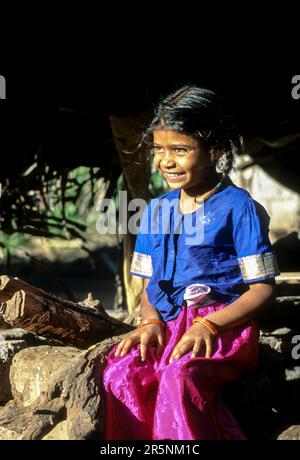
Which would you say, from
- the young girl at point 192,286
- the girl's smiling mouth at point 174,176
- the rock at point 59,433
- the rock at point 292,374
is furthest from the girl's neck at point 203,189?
the rock at point 59,433

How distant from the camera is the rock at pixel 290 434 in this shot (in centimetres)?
238

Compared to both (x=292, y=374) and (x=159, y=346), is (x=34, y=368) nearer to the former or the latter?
(x=159, y=346)

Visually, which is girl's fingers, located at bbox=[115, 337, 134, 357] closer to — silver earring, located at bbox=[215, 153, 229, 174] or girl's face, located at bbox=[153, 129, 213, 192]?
girl's face, located at bbox=[153, 129, 213, 192]

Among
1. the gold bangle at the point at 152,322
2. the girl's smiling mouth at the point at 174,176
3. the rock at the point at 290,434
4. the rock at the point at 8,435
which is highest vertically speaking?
the girl's smiling mouth at the point at 174,176

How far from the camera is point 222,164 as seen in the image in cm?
264

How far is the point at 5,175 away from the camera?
5598 millimetres

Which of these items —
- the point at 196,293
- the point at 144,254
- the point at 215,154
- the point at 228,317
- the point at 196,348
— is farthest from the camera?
the point at 144,254

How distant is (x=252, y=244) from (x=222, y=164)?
36 centimetres

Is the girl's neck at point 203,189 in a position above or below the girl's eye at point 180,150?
below

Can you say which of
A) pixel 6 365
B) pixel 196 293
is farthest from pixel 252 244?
pixel 6 365

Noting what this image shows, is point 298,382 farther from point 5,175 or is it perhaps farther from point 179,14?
point 5,175

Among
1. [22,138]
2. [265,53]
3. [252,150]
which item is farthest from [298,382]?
[252,150]

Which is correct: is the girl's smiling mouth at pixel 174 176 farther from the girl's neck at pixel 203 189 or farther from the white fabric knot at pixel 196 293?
the white fabric knot at pixel 196 293

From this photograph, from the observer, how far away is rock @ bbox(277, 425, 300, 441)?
238 cm
